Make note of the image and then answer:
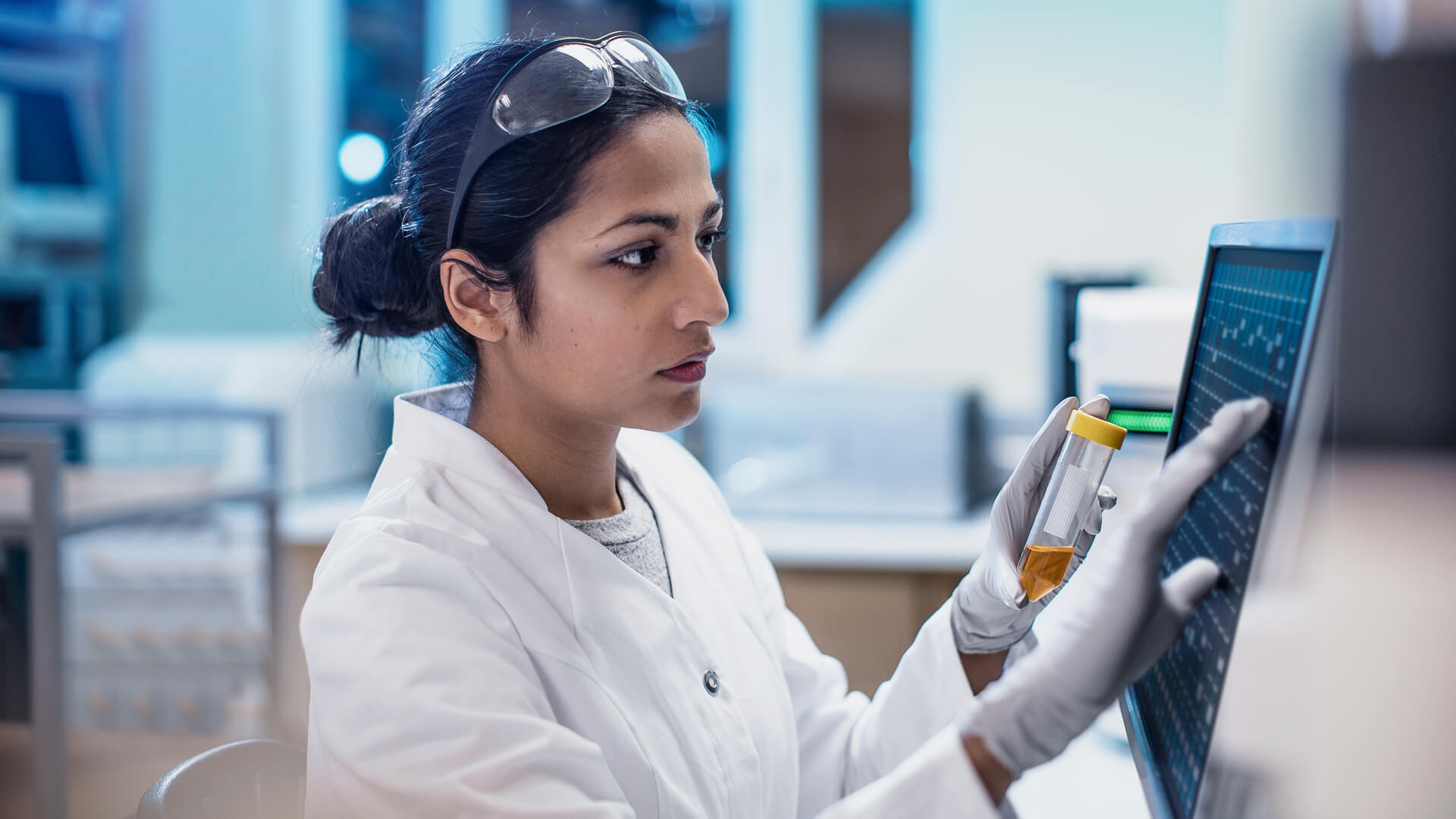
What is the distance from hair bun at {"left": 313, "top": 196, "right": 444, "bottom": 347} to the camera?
1009 mm

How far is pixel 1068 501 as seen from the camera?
78cm

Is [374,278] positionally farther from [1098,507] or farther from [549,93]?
[1098,507]

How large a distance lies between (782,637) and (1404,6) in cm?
79

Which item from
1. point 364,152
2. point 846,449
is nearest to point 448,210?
point 846,449

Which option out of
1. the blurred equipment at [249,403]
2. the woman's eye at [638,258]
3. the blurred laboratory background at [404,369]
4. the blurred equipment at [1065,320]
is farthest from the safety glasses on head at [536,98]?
the blurred equipment at [249,403]

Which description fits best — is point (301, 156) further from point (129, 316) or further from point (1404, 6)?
point (1404, 6)

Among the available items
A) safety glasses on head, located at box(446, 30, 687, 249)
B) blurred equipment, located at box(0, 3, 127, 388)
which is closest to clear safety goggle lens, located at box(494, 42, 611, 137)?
safety glasses on head, located at box(446, 30, 687, 249)

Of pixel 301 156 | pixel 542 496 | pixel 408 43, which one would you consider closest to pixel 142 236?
pixel 301 156

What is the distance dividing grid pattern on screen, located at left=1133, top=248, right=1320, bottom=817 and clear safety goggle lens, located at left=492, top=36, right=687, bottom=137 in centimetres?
52

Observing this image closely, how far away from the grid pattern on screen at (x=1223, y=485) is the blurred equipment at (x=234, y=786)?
0.70m

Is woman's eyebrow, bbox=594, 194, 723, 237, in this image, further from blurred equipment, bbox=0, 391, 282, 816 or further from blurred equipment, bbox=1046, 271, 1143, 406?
blurred equipment, bbox=0, 391, 282, 816

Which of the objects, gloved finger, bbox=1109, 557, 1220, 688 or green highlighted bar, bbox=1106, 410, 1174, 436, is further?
green highlighted bar, bbox=1106, 410, 1174, 436

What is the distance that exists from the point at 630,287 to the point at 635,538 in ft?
0.87

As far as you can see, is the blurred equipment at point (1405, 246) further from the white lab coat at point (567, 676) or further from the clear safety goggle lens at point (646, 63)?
the clear safety goggle lens at point (646, 63)
